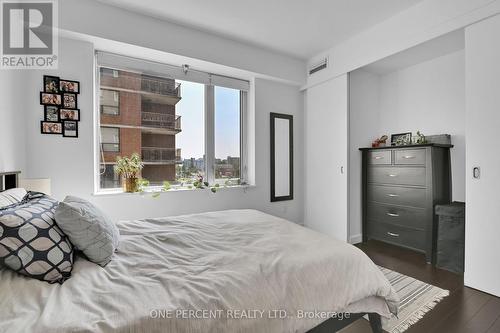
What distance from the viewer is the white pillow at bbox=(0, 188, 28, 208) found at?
4.32 ft

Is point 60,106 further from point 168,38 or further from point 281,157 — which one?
point 281,157

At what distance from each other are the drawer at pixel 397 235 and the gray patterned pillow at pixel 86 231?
331 centimetres

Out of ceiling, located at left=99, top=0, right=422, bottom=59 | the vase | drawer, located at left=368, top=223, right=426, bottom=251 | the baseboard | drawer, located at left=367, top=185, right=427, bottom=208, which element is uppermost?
ceiling, located at left=99, top=0, right=422, bottom=59

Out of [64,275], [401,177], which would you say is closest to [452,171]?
[401,177]

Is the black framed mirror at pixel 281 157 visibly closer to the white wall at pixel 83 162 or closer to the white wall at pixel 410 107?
the white wall at pixel 83 162

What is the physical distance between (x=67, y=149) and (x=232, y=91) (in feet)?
7.60

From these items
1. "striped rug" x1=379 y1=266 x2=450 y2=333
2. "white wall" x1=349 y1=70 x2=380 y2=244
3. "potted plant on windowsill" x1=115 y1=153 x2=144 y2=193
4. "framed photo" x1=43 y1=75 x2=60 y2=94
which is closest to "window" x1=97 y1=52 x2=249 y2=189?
"potted plant on windowsill" x1=115 y1=153 x2=144 y2=193

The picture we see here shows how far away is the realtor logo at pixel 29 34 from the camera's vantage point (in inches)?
83.9

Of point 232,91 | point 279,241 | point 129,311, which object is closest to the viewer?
point 129,311

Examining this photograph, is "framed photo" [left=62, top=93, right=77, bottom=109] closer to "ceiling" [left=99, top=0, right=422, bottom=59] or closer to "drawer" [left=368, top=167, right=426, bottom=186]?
"ceiling" [left=99, top=0, right=422, bottom=59]

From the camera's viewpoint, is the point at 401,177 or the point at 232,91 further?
the point at 232,91

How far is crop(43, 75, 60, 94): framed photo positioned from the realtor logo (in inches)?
4.3

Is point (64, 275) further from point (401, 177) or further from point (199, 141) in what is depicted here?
point (401, 177)

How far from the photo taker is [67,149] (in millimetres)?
2627
